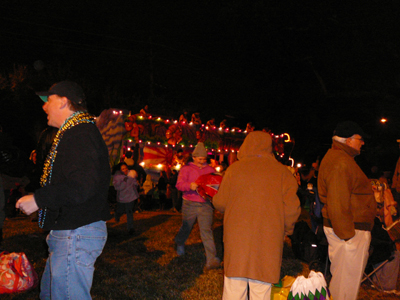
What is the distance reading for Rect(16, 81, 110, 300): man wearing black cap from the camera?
2279 millimetres

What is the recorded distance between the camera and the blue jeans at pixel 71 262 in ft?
7.63

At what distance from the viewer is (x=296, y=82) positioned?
25297 mm

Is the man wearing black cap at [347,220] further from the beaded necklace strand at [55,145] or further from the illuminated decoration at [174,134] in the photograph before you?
the illuminated decoration at [174,134]

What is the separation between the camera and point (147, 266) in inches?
229

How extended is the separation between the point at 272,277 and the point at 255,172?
0.93 m

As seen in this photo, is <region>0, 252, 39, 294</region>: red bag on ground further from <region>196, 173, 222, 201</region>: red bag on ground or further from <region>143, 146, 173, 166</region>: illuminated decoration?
<region>143, 146, 173, 166</region>: illuminated decoration

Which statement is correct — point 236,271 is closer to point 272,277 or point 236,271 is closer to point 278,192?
point 272,277

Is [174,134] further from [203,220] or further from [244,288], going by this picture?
[244,288]

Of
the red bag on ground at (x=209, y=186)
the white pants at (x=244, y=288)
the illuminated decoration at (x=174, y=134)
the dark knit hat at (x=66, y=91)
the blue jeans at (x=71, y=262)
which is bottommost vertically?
the white pants at (x=244, y=288)

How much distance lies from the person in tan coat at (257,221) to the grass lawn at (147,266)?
170 cm

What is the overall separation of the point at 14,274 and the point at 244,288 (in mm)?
3014

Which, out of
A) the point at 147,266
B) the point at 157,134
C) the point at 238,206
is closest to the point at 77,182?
the point at 238,206

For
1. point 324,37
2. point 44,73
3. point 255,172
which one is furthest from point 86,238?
point 324,37

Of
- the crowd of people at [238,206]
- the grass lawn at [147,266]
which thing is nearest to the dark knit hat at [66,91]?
the crowd of people at [238,206]
